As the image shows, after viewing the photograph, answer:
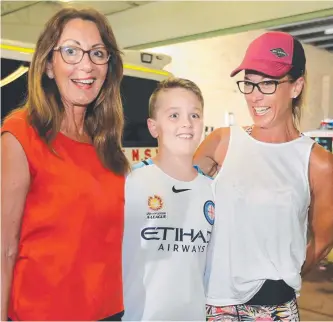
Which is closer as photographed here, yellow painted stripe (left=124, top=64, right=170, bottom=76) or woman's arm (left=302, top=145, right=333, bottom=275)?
woman's arm (left=302, top=145, right=333, bottom=275)

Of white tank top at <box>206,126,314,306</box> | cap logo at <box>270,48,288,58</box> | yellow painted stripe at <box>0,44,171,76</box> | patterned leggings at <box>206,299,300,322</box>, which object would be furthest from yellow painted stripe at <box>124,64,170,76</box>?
patterned leggings at <box>206,299,300,322</box>

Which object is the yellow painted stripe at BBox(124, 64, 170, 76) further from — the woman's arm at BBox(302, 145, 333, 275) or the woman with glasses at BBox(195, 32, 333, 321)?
the woman's arm at BBox(302, 145, 333, 275)

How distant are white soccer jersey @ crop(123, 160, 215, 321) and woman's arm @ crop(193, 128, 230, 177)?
0.25m

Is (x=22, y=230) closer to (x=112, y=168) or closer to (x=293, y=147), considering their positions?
(x=112, y=168)

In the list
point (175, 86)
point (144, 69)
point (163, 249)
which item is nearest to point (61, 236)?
point (163, 249)

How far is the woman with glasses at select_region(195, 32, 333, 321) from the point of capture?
1.66 metres

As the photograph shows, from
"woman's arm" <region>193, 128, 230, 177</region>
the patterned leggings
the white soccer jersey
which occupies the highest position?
"woman's arm" <region>193, 128, 230, 177</region>

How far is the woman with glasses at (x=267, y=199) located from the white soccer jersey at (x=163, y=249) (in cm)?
11

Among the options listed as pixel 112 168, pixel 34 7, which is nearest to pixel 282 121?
pixel 112 168

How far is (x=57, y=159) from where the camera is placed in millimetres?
1334

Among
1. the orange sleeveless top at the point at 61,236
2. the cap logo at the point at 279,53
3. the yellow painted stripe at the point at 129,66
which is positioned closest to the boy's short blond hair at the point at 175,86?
the cap logo at the point at 279,53

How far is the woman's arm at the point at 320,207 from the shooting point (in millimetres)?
1708

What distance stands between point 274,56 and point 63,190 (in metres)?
0.97

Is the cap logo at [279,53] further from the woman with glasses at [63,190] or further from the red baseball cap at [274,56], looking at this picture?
the woman with glasses at [63,190]
